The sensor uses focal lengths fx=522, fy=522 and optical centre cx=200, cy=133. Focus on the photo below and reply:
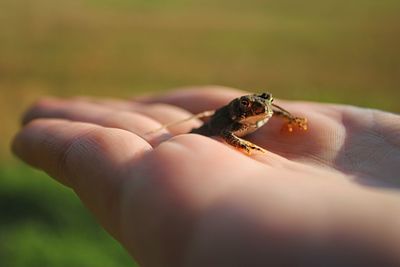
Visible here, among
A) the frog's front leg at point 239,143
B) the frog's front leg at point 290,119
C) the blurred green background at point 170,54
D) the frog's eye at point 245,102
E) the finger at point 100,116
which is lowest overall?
the blurred green background at point 170,54

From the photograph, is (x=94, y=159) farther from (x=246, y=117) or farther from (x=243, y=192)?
(x=246, y=117)

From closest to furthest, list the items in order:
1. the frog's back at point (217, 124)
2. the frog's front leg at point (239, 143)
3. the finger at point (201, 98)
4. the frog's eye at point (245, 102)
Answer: the frog's front leg at point (239, 143), the frog's eye at point (245, 102), the frog's back at point (217, 124), the finger at point (201, 98)

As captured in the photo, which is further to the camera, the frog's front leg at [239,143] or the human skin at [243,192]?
the frog's front leg at [239,143]

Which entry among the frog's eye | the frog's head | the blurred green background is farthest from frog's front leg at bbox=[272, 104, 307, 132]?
the blurred green background

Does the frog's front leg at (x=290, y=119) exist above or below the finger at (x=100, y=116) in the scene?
above

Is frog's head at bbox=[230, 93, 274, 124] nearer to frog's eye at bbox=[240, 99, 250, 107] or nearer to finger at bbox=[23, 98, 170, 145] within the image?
frog's eye at bbox=[240, 99, 250, 107]

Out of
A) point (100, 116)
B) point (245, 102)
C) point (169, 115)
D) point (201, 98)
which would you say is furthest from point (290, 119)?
point (100, 116)

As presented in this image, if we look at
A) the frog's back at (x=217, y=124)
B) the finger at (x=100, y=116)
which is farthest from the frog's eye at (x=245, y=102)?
the finger at (x=100, y=116)

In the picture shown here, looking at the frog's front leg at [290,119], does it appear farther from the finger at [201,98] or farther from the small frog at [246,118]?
the finger at [201,98]
